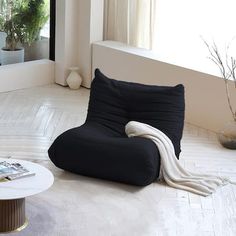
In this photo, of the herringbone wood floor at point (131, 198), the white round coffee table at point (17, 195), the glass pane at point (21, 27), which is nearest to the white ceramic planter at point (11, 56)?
the glass pane at point (21, 27)

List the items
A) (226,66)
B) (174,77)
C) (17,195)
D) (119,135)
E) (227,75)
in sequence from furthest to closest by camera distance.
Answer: (174,77), (226,66), (227,75), (119,135), (17,195)

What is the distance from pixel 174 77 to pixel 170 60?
21 centimetres

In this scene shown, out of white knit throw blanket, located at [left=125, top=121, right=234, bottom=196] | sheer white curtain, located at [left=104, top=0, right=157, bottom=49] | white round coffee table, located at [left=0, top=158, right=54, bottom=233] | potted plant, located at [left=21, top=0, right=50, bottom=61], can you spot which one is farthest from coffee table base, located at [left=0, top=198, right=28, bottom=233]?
potted plant, located at [left=21, top=0, right=50, bottom=61]

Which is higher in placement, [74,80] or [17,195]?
[17,195]

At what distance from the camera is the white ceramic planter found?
6.59m

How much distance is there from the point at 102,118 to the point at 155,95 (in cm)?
43

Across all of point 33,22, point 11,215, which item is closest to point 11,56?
point 33,22

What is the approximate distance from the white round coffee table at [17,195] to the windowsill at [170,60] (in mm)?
2324

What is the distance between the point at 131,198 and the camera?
397cm

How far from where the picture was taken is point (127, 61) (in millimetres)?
6090

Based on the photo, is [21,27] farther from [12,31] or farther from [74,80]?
[74,80]

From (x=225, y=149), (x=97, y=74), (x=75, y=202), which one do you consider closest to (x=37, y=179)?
(x=75, y=202)

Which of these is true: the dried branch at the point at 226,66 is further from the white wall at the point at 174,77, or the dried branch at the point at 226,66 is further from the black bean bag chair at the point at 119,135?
the black bean bag chair at the point at 119,135

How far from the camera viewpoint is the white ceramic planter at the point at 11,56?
659cm
